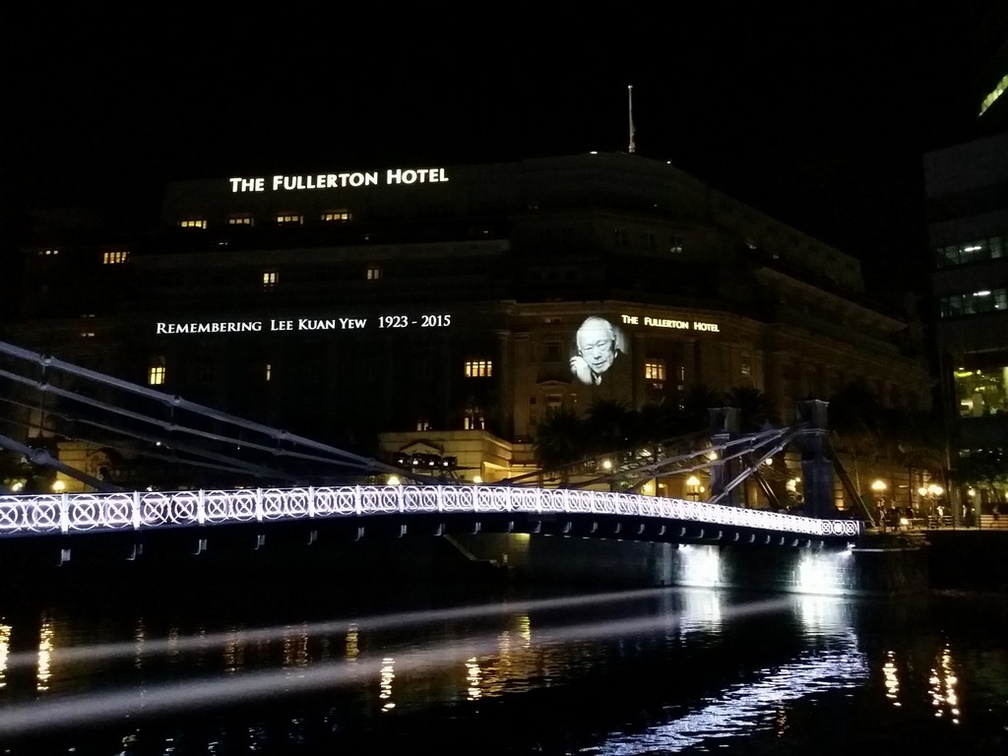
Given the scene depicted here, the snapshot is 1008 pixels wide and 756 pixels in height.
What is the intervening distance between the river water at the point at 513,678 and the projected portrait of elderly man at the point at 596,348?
50.2m

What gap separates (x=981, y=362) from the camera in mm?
96562

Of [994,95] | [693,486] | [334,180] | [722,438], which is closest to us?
[722,438]

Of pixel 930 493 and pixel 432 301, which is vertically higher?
pixel 432 301

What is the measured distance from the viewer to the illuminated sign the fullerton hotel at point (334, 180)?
404 ft

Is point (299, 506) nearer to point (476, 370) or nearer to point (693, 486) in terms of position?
point (693, 486)

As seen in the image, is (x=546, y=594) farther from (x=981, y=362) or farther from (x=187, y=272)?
(x=187, y=272)

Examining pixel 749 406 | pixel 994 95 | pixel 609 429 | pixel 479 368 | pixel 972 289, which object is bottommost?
pixel 609 429

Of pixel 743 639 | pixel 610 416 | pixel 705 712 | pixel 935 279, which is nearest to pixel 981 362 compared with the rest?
pixel 935 279

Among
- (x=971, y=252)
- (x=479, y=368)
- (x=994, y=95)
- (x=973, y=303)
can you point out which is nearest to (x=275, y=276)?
(x=479, y=368)

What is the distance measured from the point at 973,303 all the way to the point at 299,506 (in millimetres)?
79791

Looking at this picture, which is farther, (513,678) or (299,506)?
(299,506)

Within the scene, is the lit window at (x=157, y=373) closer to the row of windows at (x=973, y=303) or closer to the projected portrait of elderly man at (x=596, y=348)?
the projected portrait of elderly man at (x=596, y=348)

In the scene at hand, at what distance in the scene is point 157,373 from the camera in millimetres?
117562

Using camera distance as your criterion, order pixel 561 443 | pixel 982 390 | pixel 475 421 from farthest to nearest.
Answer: pixel 475 421 < pixel 982 390 < pixel 561 443
